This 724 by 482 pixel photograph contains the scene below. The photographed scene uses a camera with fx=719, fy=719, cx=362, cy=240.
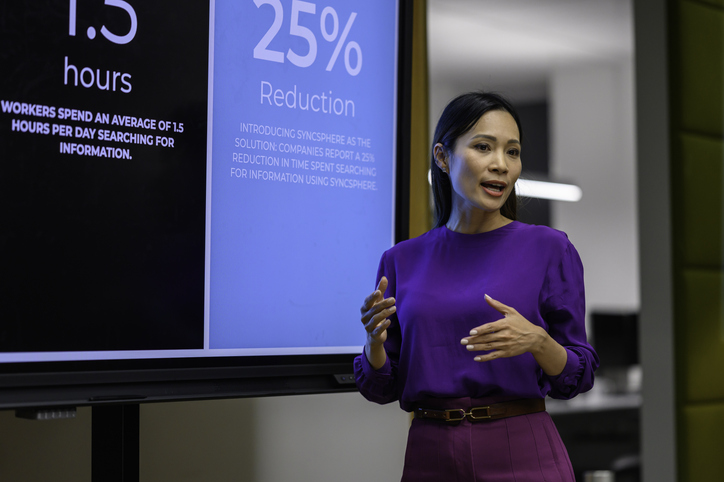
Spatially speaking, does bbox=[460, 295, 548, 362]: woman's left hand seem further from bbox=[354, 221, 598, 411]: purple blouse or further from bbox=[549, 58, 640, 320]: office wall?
bbox=[549, 58, 640, 320]: office wall

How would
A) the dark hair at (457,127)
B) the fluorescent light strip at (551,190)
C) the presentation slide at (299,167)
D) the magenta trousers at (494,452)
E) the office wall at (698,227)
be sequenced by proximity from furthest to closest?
Result: the fluorescent light strip at (551,190) → the office wall at (698,227) → the presentation slide at (299,167) → the dark hair at (457,127) → the magenta trousers at (494,452)

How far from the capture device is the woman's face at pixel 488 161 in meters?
1.39

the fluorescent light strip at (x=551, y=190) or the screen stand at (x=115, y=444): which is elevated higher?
the fluorescent light strip at (x=551, y=190)

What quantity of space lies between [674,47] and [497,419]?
2267 millimetres

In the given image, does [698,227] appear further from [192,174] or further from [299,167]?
[192,174]

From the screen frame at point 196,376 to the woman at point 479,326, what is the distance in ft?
0.81

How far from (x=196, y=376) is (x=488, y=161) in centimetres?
75

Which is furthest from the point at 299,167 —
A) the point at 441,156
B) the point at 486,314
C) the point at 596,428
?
the point at 596,428

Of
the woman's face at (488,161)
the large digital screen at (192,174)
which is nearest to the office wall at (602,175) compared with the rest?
the large digital screen at (192,174)

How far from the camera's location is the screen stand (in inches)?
57.0

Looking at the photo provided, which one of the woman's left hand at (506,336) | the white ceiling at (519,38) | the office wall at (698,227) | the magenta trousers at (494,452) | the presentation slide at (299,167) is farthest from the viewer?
the white ceiling at (519,38)

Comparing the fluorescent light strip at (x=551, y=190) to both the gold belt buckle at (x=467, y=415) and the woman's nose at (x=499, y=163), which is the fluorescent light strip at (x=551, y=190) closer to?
the woman's nose at (x=499, y=163)

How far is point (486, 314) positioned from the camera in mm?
1348

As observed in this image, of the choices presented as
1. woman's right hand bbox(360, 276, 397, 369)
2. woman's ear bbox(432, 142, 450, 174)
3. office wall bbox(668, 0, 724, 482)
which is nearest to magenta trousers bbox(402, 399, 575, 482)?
woman's right hand bbox(360, 276, 397, 369)
